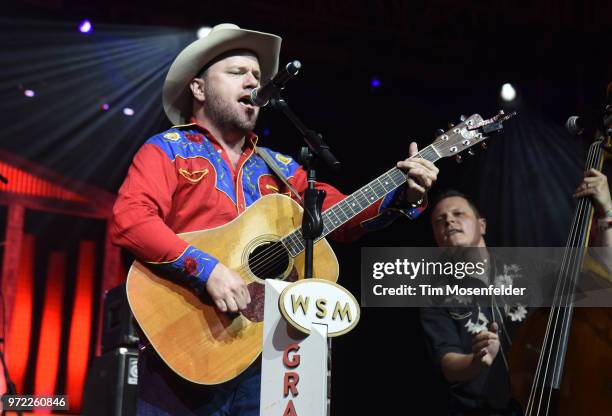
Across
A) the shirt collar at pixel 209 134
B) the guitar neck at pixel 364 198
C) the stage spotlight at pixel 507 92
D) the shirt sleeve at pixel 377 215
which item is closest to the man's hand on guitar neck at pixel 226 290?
the guitar neck at pixel 364 198

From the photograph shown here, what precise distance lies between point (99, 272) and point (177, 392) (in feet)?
15.0

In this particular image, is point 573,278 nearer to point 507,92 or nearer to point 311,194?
point 311,194

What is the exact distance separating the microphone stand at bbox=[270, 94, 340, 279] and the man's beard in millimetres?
421

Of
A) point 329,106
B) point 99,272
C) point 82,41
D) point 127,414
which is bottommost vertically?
point 127,414

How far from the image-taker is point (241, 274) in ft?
8.87

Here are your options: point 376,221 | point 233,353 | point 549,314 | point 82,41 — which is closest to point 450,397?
point 549,314

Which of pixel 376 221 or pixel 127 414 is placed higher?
pixel 376 221

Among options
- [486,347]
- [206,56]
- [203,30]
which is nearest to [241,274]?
[206,56]

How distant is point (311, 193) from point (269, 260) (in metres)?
0.45

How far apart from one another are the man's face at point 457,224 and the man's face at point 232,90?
1631mm

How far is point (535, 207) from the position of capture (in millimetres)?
5582

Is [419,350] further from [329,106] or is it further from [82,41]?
[82,41]

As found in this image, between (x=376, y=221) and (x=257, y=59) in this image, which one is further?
(x=257, y=59)

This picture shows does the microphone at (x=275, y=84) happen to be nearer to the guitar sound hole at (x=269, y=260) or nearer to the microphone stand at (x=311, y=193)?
the microphone stand at (x=311, y=193)
